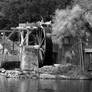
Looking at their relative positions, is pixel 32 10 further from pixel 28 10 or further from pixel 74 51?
pixel 74 51

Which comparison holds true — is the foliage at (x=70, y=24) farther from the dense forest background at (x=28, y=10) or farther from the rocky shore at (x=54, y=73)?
the dense forest background at (x=28, y=10)

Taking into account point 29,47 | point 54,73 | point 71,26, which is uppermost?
point 71,26

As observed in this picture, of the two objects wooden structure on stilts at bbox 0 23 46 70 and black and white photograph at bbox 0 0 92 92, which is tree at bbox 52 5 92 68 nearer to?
black and white photograph at bbox 0 0 92 92

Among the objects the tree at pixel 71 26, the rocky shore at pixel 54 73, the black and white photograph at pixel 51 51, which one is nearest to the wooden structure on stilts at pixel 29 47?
the black and white photograph at pixel 51 51

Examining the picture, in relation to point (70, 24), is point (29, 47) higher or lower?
lower

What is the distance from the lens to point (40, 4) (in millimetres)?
64875

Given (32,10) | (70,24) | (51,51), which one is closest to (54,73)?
(70,24)

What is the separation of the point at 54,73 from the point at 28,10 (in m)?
21.8

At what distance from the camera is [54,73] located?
45.0 m

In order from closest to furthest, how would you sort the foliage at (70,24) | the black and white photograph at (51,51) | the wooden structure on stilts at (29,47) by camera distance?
the black and white photograph at (51,51) < the foliage at (70,24) < the wooden structure on stilts at (29,47)

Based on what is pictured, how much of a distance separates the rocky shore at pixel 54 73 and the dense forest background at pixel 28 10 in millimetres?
17860

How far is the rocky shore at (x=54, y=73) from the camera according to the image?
144ft

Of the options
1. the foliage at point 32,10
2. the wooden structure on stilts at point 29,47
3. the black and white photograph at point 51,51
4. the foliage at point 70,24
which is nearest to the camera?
the black and white photograph at point 51,51

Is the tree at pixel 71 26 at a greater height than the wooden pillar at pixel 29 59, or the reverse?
the tree at pixel 71 26
